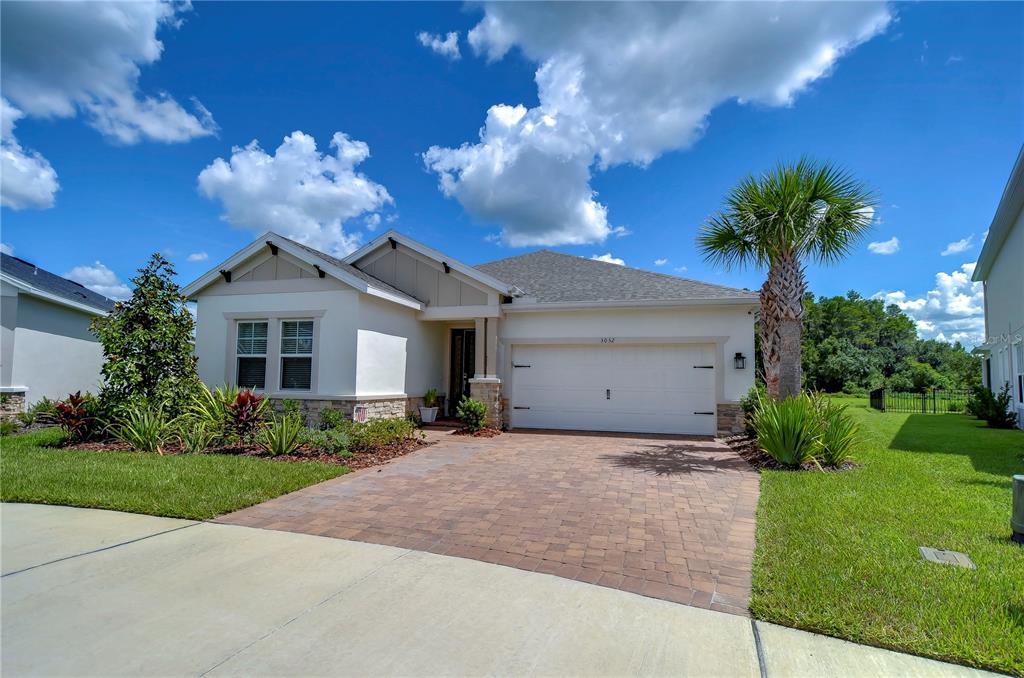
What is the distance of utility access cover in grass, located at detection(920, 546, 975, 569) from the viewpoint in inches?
156

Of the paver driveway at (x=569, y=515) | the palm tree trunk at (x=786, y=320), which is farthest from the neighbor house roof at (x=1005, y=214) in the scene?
the paver driveway at (x=569, y=515)

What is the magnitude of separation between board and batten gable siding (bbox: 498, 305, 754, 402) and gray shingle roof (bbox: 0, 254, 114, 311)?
1273cm

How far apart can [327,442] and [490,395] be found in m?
4.93

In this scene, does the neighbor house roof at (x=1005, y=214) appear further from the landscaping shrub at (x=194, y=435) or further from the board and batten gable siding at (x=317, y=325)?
the landscaping shrub at (x=194, y=435)

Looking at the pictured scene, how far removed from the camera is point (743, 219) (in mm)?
10211

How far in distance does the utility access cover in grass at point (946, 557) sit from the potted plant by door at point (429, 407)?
11035 mm

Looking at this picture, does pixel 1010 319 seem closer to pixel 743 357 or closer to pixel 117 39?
pixel 743 357

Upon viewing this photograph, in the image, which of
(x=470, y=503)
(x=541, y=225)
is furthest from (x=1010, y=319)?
(x=470, y=503)

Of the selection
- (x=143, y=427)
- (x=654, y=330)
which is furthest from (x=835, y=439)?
(x=143, y=427)

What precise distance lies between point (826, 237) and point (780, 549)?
797 centimetres

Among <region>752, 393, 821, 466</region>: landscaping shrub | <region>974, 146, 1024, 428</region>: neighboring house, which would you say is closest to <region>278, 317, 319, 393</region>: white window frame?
<region>752, 393, 821, 466</region>: landscaping shrub

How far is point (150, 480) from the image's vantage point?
6512 mm

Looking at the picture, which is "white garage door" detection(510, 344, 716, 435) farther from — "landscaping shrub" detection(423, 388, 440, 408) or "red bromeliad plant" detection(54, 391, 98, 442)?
"red bromeliad plant" detection(54, 391, 98, 442)

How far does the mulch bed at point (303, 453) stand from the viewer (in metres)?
8.45
